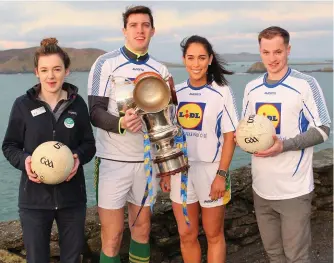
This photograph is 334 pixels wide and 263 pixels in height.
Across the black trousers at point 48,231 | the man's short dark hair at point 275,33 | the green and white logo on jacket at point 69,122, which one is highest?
the man's short dark hair at point 275,33

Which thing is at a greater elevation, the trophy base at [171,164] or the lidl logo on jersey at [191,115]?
the lidl logo on jersey at [191,115]

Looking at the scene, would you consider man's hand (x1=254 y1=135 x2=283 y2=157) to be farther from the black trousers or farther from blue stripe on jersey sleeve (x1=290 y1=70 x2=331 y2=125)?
the black trousers

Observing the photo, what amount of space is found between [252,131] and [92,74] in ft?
5.12

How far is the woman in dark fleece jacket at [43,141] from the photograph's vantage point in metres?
3.58

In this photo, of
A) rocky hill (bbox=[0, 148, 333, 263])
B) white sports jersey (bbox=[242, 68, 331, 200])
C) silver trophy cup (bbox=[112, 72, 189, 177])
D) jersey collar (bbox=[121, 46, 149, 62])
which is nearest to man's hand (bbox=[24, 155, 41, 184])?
silver trophy cup (bbox=[112, 72, 189, 177])

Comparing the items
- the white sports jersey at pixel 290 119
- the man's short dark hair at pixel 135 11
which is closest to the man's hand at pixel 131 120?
the man's short dark hair at pixel 135 11

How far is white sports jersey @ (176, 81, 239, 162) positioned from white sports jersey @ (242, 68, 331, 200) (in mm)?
271

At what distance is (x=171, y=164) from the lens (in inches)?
150

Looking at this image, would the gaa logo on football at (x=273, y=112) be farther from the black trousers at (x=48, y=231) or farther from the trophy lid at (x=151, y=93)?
the black trousers at (x=48, y=231)

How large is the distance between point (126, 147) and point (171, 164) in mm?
561

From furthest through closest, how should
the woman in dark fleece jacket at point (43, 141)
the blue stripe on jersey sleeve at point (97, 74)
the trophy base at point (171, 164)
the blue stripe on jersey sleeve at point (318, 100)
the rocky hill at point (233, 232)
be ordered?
the rocky hill at point (233, 232)
the blue stripe on jersey sleeve at point (97, 74)
the blue stripe on jersey sleeve at point (318, 100)
the trophy base at point (171, 164)
the woman in dark fleece jacket at point (43, 141)

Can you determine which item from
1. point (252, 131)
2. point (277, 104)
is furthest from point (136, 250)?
point (277, 104)

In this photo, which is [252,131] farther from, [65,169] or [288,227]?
[65,169]

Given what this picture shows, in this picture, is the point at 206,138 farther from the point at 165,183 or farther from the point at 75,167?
the point at 75,167
